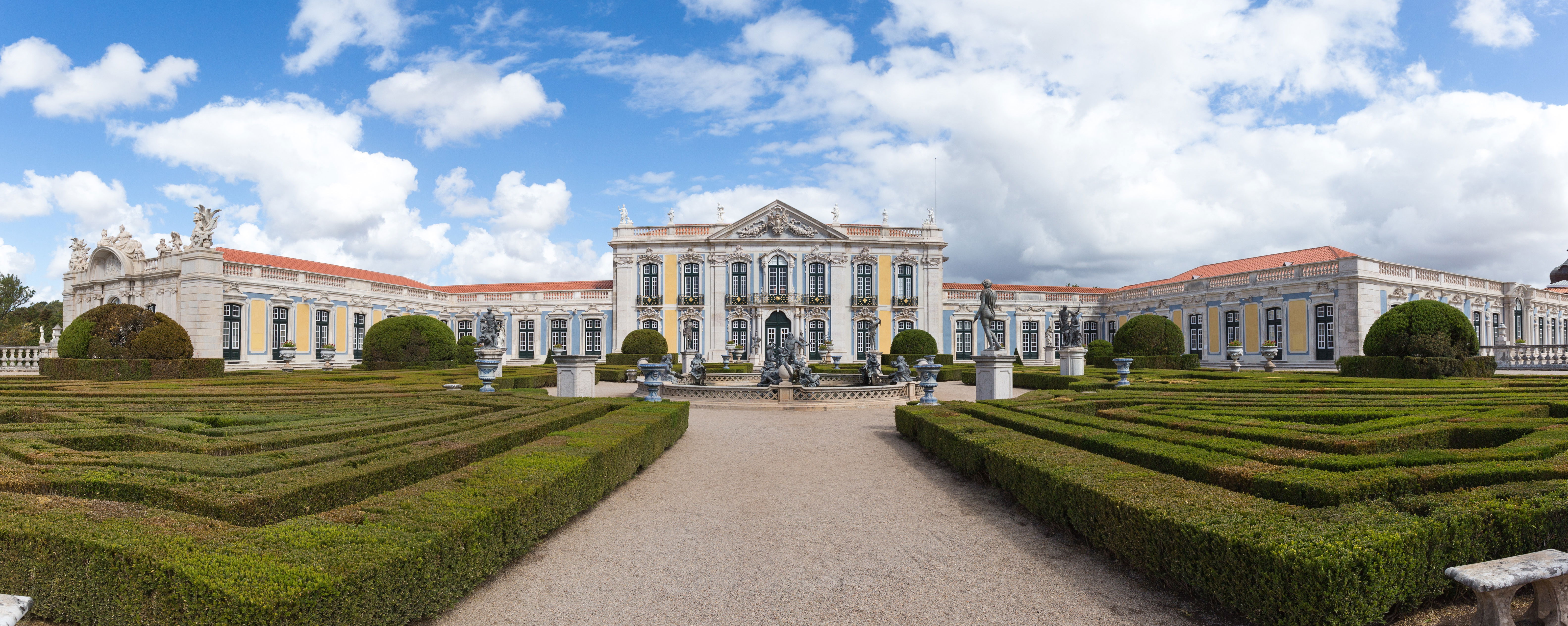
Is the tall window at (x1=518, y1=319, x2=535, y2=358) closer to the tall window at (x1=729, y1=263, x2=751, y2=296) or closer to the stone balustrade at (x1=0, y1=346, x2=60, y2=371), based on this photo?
the tall window at (x1=729, y1=263, x2=751, y2=296)

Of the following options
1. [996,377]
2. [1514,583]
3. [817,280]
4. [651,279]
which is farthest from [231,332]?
[1514,583]

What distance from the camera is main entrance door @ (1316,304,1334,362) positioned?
25.1 meters

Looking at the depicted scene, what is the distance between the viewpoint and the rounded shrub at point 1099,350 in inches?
950

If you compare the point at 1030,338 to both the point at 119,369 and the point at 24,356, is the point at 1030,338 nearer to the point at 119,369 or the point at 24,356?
the point at 119,369

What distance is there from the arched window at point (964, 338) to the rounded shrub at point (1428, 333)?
835 inches

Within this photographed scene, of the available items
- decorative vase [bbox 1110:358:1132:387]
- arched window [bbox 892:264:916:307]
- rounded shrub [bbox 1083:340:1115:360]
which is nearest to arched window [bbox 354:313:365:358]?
arched window [bbox 892:264:916:307]

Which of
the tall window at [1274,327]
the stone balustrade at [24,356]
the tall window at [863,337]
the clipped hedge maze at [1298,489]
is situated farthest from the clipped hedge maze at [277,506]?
the tall window at [863,337]

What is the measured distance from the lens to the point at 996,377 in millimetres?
11758

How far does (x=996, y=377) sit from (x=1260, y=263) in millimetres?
27597

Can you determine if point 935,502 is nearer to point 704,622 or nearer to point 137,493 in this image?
point 704,622

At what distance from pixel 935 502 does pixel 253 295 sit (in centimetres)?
3011

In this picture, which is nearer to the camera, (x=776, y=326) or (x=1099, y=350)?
(x=1099, y=350)

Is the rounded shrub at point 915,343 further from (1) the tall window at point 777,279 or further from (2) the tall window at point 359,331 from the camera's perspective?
(2) the tall window at point 359,331

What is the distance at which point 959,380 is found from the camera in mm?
22016
